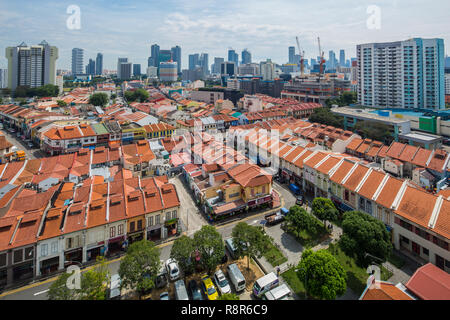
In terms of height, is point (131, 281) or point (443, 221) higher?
point (443, 221)

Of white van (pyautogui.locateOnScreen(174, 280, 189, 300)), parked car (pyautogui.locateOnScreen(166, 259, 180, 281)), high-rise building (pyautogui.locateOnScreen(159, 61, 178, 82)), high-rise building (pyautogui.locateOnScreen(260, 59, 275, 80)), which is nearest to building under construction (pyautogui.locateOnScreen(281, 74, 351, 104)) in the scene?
high-rise building (pyautogui.locateOnScreen(260, 59, 275, 80))

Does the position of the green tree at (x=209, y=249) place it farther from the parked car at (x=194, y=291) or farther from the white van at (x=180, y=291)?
the white van at (x=180, y=291)

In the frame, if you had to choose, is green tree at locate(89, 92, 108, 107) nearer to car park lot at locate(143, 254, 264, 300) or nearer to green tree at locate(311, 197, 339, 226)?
car park lot at locate(143, 254, 264, 300)

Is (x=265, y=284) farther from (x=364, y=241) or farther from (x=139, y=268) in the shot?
(x=139, y=268)

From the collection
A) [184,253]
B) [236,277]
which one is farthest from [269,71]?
[184,253]

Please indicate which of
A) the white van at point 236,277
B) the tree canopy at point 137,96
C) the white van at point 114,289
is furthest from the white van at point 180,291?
the tree canopy at point 137,96
